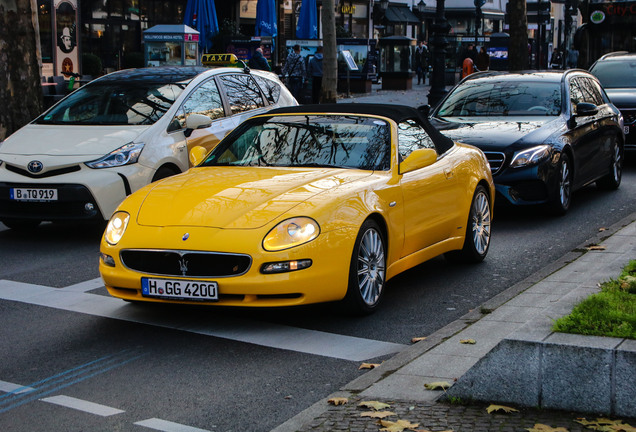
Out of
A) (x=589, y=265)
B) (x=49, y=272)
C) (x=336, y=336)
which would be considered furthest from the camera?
(x=49, y=272)

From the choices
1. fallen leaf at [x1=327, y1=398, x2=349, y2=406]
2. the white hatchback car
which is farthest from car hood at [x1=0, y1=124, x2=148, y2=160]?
fallen leaf at [x1=327, y1=398, x2=349, y2=406]

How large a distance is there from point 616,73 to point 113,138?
1080cm

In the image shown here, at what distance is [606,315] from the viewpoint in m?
5.45

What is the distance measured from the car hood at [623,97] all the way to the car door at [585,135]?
332cm

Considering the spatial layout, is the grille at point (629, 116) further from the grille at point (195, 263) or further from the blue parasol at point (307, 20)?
the blue parasol at point (307, 20)

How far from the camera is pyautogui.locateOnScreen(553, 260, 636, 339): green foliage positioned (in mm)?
5062

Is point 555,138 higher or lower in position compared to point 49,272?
higher

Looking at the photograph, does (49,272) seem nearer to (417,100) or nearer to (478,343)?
(478,343)

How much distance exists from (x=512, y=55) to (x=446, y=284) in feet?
77.5

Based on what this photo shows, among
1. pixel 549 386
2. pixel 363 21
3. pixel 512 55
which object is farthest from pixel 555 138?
pixel 363 21

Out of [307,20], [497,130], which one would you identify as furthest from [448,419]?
[307,20]

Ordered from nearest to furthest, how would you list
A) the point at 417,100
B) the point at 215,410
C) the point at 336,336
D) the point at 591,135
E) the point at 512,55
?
the point at 215,410
the point at 336,336
the point at 591,135
the point at 512,55
the point at 417,100

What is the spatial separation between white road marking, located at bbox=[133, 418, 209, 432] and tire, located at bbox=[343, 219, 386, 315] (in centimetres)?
206

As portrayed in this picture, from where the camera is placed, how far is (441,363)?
543 centimetres
